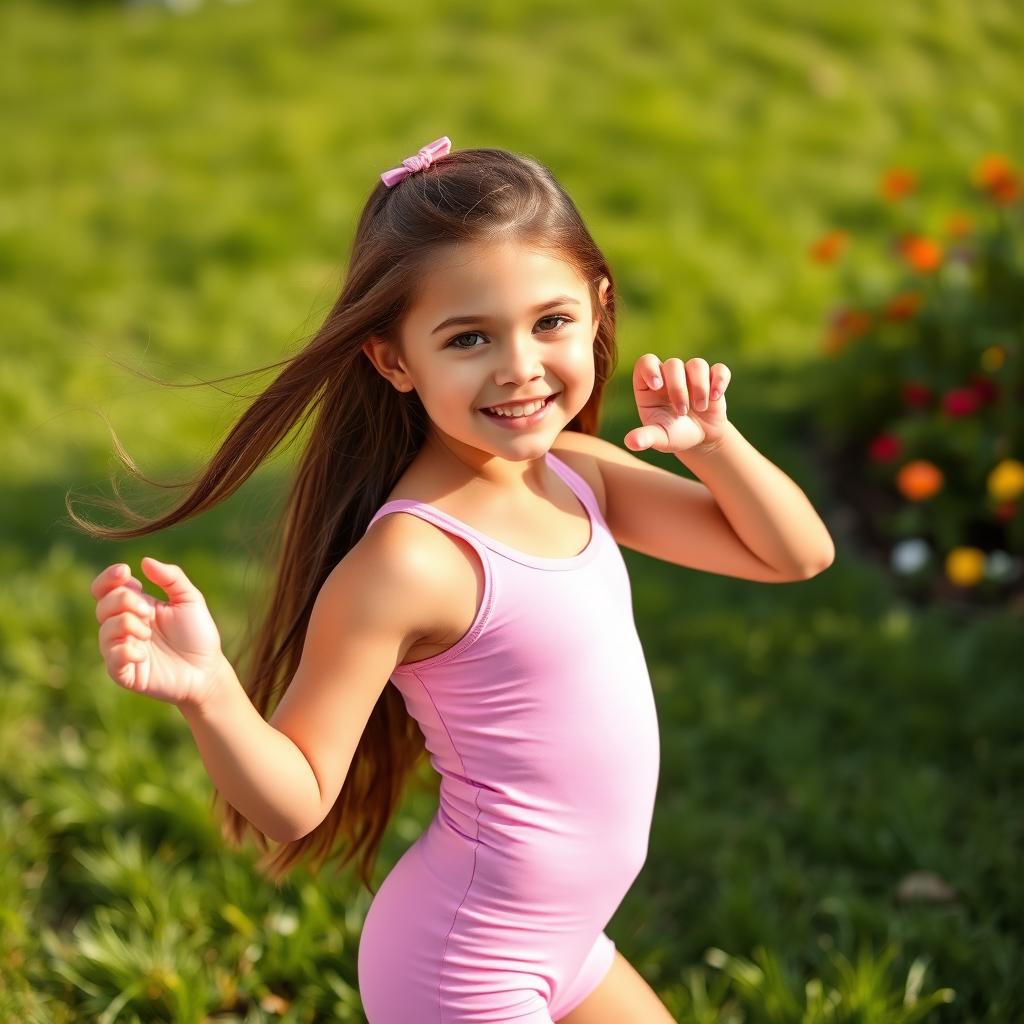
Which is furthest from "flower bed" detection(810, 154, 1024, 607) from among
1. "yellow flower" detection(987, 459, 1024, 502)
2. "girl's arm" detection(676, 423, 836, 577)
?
"girl's arm" detection(676, 423, 836, 577)

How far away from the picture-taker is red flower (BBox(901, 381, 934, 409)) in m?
3.95

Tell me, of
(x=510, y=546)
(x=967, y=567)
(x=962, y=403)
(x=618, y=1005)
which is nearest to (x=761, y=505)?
(x=510, y=546)

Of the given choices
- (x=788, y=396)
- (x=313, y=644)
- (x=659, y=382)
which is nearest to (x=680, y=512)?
(x=659, y=382)

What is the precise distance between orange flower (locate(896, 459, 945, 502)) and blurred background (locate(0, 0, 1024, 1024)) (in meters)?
0.05

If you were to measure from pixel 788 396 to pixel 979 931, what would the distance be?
260 centimetres

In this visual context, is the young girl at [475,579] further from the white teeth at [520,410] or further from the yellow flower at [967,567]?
the yellow flower at [967,567]

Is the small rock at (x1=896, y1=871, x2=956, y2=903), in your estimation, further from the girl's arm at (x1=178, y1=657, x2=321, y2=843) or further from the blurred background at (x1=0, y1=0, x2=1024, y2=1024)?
the girl's arm at (x1=178, y1=657, x2=321, y2=843)

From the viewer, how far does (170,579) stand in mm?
1464

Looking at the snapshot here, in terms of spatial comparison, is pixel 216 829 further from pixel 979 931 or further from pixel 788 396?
pixel 788 396

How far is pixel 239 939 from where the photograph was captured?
2494 millimetres

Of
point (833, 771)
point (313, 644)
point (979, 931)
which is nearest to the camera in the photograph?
point (313, 644)

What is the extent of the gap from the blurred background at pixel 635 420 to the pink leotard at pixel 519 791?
500 mm

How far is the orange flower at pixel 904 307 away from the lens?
13.7ft

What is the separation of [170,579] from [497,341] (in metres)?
0.45
